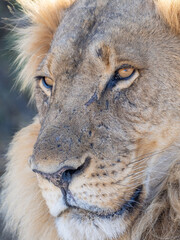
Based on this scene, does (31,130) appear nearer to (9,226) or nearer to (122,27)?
(9,226)

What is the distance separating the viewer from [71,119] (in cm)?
257

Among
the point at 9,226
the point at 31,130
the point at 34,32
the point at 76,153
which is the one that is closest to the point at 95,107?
the point at 76,153

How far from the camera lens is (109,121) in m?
2.56

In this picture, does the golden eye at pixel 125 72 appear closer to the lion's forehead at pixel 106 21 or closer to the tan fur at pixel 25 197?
the lion's forehead at pixel 106 21

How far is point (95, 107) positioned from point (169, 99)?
1.37 ft

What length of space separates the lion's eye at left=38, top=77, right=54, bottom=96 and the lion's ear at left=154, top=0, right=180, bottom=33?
34.4 inches

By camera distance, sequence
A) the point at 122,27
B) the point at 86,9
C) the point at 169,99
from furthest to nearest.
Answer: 1. the point at 86,9
2. the point at 122,27
3. the point at 169,99

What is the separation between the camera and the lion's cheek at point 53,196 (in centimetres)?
239

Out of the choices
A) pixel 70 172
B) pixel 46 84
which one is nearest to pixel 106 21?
pixel 46 84

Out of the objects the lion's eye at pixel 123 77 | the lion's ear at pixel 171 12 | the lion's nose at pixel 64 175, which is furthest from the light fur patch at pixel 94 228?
the lion's ear at pixel 171 12

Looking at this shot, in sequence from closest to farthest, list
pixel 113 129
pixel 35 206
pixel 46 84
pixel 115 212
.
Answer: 1. pixel 115 212
2. pixel 113 129
3. pixel 35 206
4. pixel 46 84

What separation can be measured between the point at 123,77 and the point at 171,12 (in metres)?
0.48

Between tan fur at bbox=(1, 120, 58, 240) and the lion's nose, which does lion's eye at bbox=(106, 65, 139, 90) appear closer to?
the lion's nose

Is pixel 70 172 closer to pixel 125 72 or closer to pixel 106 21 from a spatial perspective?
pixel 125 72
